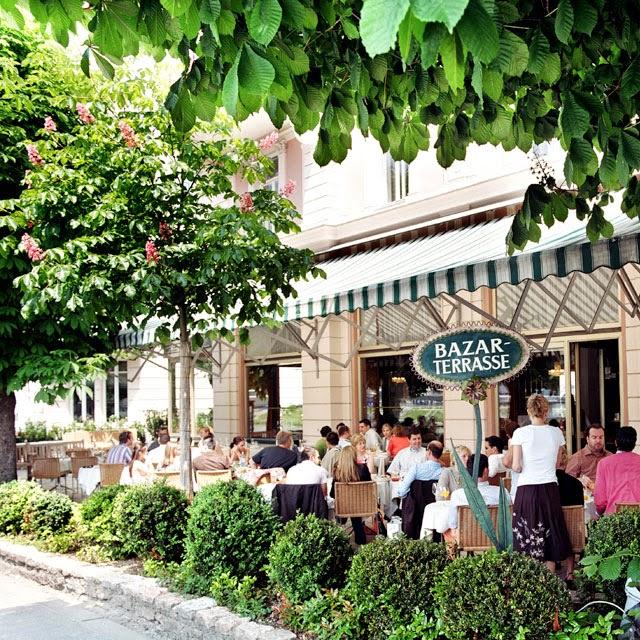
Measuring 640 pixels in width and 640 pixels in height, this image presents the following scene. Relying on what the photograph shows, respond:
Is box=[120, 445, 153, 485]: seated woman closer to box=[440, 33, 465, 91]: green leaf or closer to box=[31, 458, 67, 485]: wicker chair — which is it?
box=[31, 458, 67, 485]: wicker chair

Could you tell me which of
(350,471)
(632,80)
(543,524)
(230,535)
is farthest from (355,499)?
(632,80)

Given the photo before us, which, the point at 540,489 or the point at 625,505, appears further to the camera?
the point at 540,489

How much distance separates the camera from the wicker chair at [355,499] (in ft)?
31.1

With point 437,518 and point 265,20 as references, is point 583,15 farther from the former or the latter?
point 437,518

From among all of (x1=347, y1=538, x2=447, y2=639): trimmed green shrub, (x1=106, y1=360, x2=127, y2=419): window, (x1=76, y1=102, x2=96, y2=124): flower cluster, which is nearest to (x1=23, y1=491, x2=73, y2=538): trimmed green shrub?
(x1=76, y1=102, x2=96, y2=124): flower cluster

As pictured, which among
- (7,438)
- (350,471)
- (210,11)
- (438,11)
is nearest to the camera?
(438,11)

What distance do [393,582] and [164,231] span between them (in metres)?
4.96

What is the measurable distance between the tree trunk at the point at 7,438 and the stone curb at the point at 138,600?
2.61 meters

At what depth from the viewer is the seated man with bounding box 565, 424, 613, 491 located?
9.45 m

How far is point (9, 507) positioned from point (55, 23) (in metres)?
8.21

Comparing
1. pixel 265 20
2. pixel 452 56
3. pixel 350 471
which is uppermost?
pixel 265 20

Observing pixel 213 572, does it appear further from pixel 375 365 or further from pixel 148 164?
pixel 375 365

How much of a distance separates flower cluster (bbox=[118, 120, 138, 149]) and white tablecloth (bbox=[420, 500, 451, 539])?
503 cm

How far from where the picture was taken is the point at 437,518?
827 centimetres
